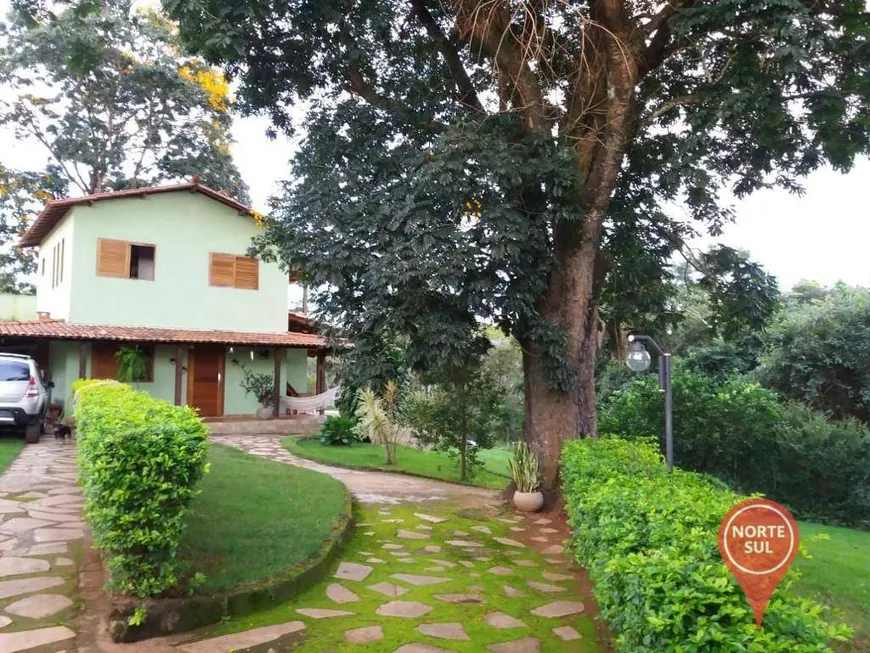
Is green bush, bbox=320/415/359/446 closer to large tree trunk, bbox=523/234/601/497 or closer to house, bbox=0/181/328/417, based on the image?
house, bbox=0/181/328/417

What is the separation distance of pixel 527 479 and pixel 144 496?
5270 mm

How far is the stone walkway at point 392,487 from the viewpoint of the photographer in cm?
927

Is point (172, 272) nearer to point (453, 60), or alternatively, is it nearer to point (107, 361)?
point (107, 361)

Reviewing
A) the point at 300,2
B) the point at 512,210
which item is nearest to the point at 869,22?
the point at 512,210

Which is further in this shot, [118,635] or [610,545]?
[118,635]

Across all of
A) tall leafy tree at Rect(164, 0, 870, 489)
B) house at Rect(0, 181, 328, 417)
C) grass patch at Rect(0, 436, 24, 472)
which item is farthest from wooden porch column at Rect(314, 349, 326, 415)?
tall leafy tree at Rect(164, 0, 870, 489)

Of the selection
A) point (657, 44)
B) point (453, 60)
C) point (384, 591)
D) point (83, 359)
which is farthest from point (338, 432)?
point (384, 591)

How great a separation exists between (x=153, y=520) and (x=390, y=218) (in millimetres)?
4538

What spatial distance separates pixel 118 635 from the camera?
12.9 ft

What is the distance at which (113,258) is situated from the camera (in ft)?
55.2

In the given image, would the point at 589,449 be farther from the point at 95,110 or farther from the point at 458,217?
the point at 95,110

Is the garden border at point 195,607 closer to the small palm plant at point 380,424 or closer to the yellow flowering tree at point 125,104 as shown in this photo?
the small palm plant at point 380,424

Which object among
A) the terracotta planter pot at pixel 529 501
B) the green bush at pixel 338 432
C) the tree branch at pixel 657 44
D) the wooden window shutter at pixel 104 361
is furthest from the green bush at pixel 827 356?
the wooden window shutter at pixel 104 361

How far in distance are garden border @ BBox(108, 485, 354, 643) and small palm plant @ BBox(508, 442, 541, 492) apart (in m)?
3.76
